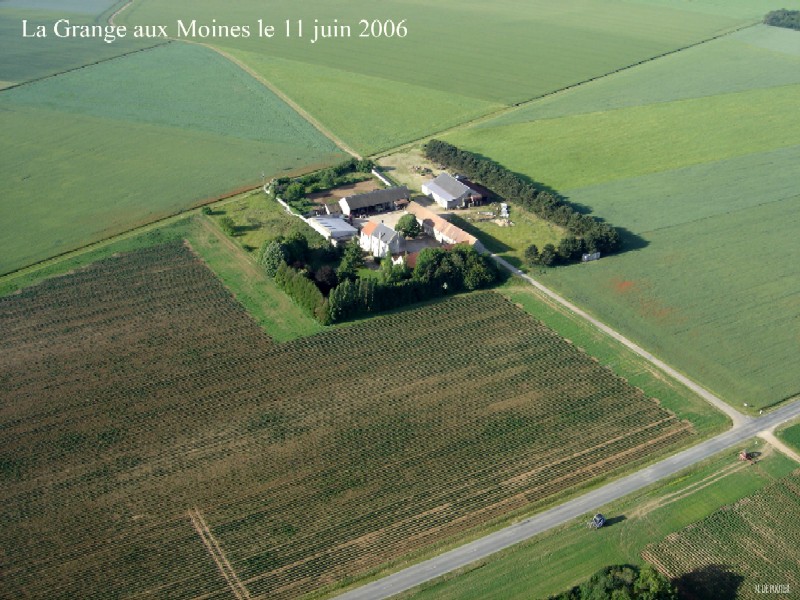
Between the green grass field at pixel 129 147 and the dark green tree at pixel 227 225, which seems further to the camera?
the green grass field at pixel 129 147

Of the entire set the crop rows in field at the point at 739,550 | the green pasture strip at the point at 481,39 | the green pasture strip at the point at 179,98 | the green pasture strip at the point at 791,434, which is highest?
the green pasture strip at the point at 481,39

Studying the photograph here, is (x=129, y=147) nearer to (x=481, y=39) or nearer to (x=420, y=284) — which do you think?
(x=420, y=284)

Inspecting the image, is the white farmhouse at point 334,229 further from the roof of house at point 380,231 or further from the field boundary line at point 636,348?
the field boundary line at point 636,348

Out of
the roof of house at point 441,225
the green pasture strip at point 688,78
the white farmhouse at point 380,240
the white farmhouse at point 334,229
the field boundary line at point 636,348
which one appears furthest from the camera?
the green pasture strip at point 688,78

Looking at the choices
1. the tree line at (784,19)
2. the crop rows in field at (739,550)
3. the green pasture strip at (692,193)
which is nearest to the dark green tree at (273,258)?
the green pasture strip at (692,193)

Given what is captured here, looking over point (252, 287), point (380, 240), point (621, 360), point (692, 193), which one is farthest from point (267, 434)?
point (692, 193)

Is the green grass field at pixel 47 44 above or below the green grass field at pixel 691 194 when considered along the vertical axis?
above
